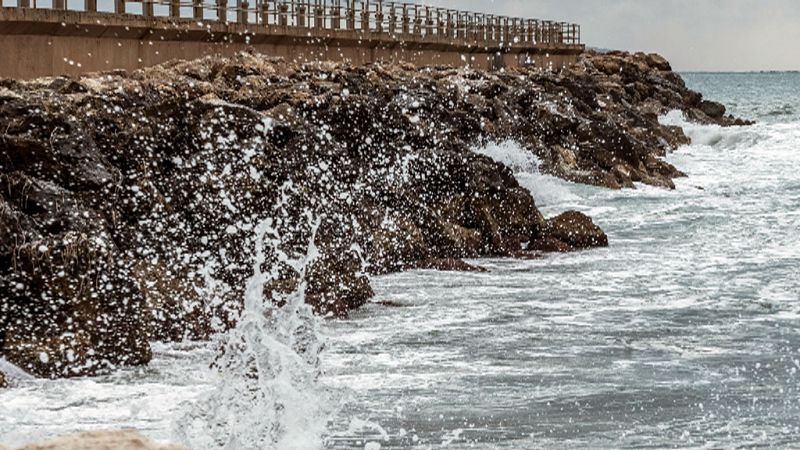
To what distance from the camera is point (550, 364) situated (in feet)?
29.5

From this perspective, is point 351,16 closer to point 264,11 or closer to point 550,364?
point 264,11

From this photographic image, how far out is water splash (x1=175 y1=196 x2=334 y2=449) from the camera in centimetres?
687

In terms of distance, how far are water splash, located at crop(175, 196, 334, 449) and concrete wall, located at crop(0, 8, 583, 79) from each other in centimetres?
742

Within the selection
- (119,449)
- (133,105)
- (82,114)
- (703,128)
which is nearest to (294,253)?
(82,114)

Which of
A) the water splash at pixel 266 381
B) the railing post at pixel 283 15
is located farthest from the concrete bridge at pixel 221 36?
the water splash at pixel 266 381

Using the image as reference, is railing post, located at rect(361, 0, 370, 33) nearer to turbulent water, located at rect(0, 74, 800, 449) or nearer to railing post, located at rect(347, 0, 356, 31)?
railing post, located at rect(347, 0, 356, 31)

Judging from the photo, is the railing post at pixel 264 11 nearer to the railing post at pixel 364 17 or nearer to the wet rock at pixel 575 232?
the railing post at pixel 364 17

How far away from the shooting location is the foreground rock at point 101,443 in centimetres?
359

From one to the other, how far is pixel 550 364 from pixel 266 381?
2.15m

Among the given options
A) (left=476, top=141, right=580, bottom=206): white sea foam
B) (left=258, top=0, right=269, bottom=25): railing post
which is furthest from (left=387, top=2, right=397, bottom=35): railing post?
(left=476, top=141, right=580, bottom=206): white sea foam

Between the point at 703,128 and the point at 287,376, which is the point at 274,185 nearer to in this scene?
the point at 287,376

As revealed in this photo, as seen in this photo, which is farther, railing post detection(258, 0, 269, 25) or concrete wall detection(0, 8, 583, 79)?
railing post detection(258, 0, 269, 25)

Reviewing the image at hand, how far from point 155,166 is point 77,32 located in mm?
7530

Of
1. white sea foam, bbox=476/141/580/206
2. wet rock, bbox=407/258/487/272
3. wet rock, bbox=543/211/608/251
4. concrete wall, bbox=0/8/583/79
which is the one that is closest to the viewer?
wet rock, bbox=407/258/487/272
